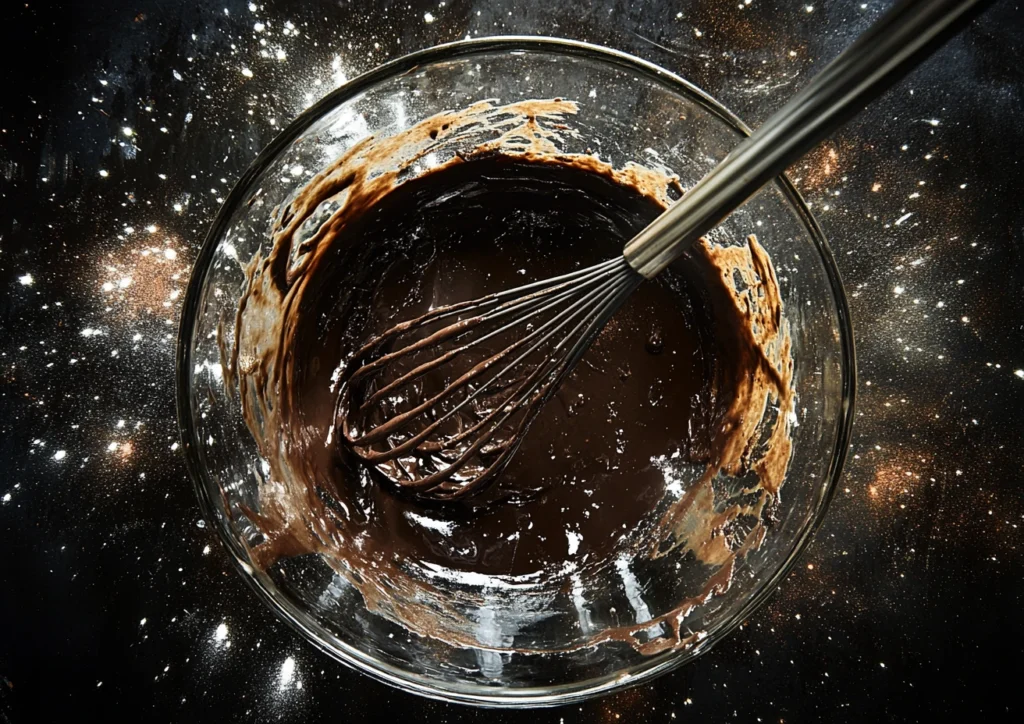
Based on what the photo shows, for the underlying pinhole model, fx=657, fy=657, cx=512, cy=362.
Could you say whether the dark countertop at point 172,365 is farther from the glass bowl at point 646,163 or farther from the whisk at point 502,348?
the whisk at point 502,348

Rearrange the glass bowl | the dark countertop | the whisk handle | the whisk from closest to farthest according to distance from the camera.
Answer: the whisk handle → the whisk → the glass bowl → the dark countertop

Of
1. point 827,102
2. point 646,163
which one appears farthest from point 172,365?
point 827,102

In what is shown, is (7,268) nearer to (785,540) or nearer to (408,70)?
(408,70)

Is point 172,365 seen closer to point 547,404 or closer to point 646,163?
point 547,404

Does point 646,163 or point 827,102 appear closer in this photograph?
point 827,102

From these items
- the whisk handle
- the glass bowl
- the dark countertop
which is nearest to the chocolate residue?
the glass bowl

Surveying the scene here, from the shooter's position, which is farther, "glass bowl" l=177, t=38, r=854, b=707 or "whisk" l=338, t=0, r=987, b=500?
"glass bowl" l=177, t=38, r=854, b=707

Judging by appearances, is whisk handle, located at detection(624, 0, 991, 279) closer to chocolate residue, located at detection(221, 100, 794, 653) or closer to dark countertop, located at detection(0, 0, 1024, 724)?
chocolate residue, located at detection(221, 100, 794, 653)

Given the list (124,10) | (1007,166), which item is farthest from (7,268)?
(1007,166)
